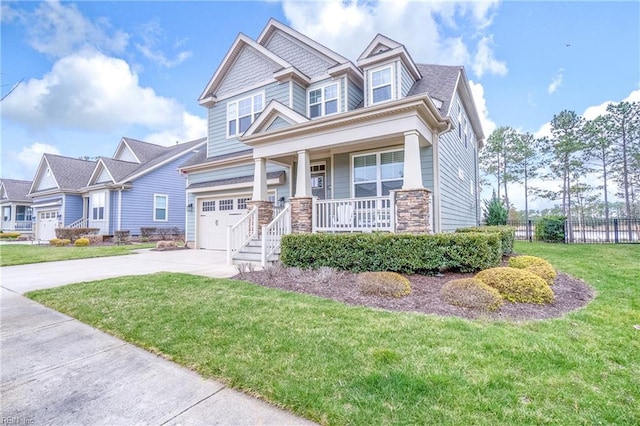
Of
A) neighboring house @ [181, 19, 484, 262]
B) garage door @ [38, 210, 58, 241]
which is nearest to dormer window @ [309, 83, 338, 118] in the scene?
neighboring house @ [181, 19, 484, 262]

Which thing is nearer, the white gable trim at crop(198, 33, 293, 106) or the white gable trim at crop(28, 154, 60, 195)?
the white gable trim at crop(198, 33, 293, 106)

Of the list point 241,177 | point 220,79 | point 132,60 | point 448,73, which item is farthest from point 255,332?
point 132,60

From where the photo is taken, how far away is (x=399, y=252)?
668cm

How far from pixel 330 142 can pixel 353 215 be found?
2213 mm

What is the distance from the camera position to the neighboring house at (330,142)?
26.6 ft

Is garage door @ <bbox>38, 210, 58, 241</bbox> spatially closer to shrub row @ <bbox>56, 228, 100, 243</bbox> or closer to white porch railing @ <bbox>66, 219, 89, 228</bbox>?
white porch railing @ <bbox>66, 219, 89, 228</bbox>

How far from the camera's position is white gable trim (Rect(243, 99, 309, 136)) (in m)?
9.66

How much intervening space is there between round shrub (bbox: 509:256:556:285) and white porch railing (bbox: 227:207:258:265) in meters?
7.38

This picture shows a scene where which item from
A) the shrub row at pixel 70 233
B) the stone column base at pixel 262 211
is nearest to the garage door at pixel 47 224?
the shrub row at pixel 70 233

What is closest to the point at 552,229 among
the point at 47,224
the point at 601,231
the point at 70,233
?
the point at 601,231

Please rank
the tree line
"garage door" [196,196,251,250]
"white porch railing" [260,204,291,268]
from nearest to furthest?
"white porch railing" [260,204,291,268] → "garage door" [196,196,251,250] → the tree line

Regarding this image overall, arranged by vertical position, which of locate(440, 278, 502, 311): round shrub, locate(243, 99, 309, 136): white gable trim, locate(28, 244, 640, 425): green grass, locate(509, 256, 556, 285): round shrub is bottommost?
locate(28, 244, 640, 425): green grass

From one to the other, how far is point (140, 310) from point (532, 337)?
5310 mm

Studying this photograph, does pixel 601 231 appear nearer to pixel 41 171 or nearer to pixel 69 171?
pixel 69 171
